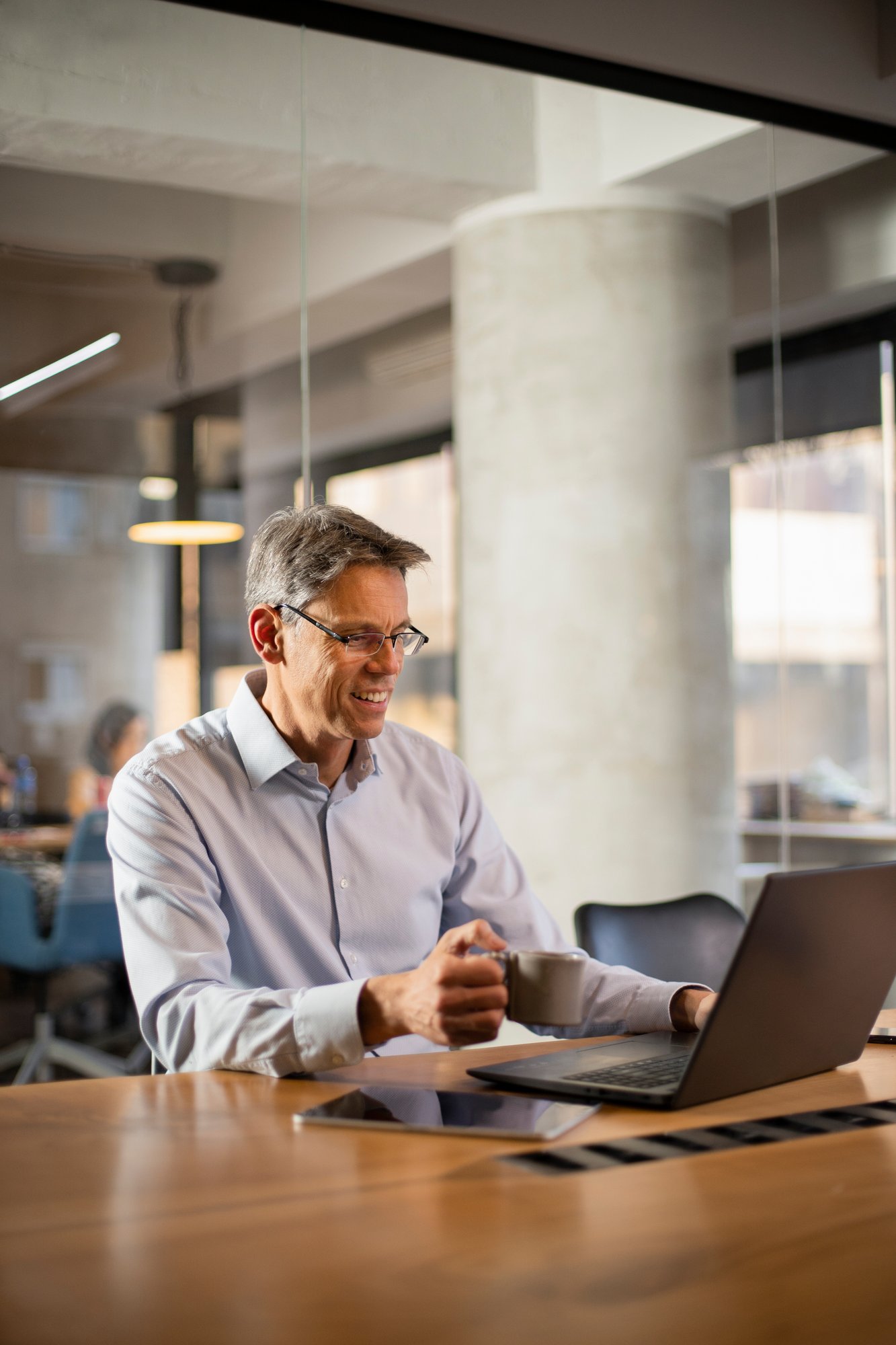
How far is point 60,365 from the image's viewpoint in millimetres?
3121

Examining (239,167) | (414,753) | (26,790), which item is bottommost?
(26,790)

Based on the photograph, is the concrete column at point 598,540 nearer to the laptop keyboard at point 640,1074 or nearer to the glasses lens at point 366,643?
the glasses lens at point 366,643

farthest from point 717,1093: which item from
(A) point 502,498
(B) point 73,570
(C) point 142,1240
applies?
(A) point 502,498

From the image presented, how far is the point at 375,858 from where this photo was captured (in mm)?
1996

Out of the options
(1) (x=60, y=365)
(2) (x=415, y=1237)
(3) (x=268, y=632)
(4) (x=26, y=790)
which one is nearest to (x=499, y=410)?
(1) (x=60, y=365)

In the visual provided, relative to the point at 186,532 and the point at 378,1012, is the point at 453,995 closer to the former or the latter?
the point at 378,1012

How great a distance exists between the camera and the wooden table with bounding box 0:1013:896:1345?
86 cm

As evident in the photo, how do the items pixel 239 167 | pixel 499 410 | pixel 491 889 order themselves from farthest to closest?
pixel 499 410
pixel 239 167
pixel 491 889

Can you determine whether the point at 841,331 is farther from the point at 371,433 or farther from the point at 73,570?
the point at 73,570

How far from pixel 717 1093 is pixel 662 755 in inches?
96.7

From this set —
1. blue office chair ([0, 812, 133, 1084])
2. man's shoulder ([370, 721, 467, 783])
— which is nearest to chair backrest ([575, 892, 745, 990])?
man's shoulder ([370, 721, 467, 783])

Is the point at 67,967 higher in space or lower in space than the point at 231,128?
lower

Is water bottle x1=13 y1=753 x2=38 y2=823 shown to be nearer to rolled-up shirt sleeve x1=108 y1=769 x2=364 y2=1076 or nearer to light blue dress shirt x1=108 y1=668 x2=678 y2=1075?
light blue dress shirt x1=108 y1=668 x2=678 y2=1075

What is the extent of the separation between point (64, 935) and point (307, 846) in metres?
1.64
